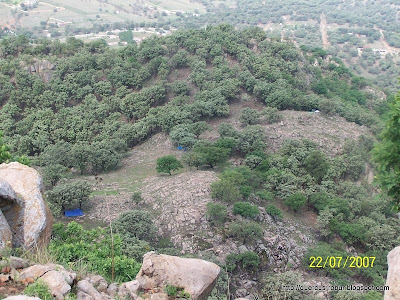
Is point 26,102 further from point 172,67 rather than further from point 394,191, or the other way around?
point 394,191

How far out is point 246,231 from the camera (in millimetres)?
16922

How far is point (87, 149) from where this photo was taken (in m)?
24.6

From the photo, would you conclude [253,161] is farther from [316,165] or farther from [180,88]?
[180,88]

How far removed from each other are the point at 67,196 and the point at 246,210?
875 cm

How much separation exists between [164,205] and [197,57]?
62.6 ft

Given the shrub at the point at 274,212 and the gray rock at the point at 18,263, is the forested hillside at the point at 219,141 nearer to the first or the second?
the shrub at the point at 274,212

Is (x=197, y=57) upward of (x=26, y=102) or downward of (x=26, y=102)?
upward

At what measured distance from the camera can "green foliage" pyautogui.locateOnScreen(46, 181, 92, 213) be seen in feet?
59.7

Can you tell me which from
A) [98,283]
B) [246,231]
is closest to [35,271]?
[98,283]

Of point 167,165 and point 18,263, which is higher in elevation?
point 18,263

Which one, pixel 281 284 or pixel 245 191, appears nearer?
pixel 281 284

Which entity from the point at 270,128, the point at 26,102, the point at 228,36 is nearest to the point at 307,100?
the point at 270,128

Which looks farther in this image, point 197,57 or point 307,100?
point 197,57

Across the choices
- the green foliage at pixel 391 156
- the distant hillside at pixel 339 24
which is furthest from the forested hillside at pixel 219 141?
the distant hillside at pixel 339 24
